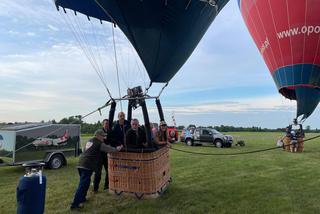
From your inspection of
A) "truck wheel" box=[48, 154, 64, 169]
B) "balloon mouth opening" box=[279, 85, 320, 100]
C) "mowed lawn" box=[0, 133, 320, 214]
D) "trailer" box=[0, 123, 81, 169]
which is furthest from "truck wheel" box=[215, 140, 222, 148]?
"truck wheel" box=[48, 154, 64, 169]

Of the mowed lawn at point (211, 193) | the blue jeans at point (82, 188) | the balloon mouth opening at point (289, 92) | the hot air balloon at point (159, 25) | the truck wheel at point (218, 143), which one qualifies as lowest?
the mowed lawn at point (211, 193)

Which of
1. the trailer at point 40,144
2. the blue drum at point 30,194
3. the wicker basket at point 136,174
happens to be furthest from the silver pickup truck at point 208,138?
the blue drum at point 30,194

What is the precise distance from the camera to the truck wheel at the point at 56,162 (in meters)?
9.28

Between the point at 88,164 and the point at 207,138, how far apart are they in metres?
15.1

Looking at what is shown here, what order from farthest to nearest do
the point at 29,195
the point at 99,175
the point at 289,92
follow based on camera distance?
the point at 289,92 < the point at 99,175 < the point at 29,195

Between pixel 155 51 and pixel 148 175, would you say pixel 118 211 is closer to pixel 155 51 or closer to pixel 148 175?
pixel 148 175

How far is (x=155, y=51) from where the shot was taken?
6742mm

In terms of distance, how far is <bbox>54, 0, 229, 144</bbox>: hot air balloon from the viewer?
6.16 metres

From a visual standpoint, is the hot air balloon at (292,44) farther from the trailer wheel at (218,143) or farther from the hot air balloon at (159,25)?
the trailer wheel at (218,143)

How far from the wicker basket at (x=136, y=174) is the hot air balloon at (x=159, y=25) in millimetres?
643

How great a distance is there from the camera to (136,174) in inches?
226

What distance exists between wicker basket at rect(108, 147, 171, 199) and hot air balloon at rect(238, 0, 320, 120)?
6898 millimetres

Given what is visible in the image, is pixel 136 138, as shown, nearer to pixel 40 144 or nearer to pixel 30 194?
pixel 30 194

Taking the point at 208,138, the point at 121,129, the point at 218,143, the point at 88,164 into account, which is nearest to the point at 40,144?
the point at 121,129
